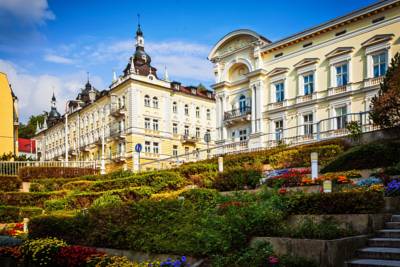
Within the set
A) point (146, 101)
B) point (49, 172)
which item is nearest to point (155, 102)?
point (146, 101)

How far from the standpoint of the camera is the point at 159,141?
192 ft

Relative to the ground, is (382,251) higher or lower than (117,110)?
lower

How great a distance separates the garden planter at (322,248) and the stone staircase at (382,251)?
17 cm

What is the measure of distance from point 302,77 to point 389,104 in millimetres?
19930

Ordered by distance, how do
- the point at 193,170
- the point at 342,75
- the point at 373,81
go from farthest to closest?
the point at 342,75
the point at 373,81
the point at 193,170

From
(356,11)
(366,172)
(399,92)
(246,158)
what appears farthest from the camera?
(356,11)

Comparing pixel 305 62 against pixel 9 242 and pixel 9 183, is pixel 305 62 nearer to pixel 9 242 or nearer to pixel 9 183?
pixel 9 183

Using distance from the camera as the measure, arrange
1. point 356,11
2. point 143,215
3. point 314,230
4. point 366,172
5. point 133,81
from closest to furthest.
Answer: point 314,230
point 143,215
point 366,172
point 356,11
point 133,81

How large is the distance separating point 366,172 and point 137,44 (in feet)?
182

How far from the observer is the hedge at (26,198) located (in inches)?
958

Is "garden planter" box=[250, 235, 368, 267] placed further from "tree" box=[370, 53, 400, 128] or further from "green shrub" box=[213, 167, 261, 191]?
"tree" box=[370, 53, 400, 128]

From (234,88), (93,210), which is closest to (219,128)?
(234,88)

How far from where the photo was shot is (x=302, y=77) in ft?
123

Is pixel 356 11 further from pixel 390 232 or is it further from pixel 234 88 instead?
pixel 390 232
